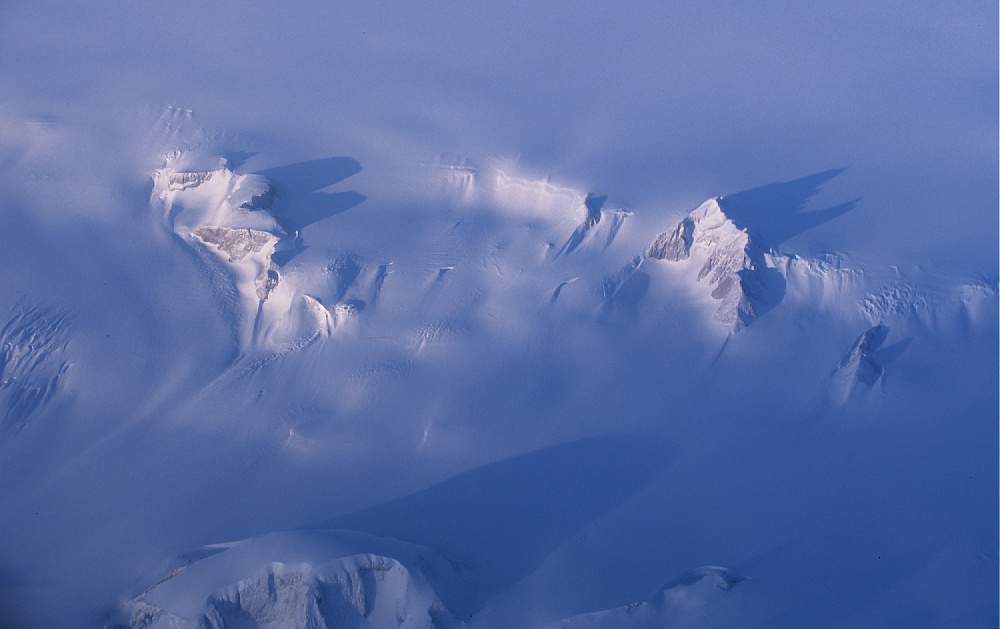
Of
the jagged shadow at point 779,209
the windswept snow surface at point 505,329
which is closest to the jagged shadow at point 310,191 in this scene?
the windswept snow surface at point 505,329

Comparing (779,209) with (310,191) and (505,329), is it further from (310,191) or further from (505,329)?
(310,191)

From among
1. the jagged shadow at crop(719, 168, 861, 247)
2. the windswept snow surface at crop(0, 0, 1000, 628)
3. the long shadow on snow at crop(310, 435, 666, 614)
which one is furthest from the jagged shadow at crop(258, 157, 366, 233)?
the jagged shadow at crop(719, 168, 861, 247)

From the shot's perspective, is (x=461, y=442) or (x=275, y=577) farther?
(x=461, y=442)

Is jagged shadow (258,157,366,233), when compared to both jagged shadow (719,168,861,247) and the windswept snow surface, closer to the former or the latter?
the windswept snow surface

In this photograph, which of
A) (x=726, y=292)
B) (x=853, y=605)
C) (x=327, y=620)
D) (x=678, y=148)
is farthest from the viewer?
(x=678, y=148)

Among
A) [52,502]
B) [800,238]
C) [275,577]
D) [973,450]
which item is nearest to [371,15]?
[800,238]

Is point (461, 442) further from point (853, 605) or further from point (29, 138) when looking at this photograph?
point (29, 138)
